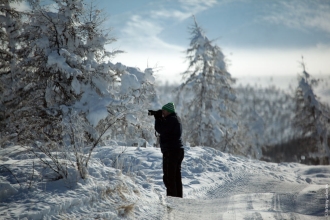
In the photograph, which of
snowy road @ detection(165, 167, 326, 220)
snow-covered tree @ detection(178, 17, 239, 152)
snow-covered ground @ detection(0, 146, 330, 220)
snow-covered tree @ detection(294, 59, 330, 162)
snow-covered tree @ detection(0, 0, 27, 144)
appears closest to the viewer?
snow-covered ground @ detection(0, 146, 330, 220)

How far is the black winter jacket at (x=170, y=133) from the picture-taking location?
5.36 meters

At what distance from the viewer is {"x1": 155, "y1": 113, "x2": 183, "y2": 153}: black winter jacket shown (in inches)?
211

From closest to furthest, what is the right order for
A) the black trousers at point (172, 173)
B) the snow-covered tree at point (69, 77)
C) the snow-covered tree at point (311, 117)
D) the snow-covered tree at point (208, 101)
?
the black trousers at point (172, 173) → the snow-covered tree at point (69, 77) → the snow-covered tree at point (208, 101) → the snow-covered tree at point (311, 117)

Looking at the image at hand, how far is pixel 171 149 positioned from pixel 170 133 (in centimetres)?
32

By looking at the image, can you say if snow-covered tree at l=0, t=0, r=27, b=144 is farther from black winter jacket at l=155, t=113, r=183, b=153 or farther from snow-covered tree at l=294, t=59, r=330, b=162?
snow-covered tree at l=294, t=59, r=330, b=162

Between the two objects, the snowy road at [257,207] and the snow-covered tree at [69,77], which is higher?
the snow-covered tree at [69,77]

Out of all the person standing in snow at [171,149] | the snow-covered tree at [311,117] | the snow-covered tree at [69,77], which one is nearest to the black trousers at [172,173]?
the person standing in snow at [171,149]

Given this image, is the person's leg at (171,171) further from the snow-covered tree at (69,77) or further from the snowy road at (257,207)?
the snow-covered tree at (69,77)

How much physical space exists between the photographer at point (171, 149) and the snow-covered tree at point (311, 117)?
68.8ft

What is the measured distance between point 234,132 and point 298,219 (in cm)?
1617

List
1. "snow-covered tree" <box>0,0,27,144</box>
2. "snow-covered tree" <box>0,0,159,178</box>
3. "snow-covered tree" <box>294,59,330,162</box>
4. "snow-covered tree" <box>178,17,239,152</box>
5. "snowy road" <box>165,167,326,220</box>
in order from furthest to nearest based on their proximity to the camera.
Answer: "snow-covered tree" <box>294,59,330,162</box> → "snow-covered tree" <box>178,17,239,152</box> → "snow-covered tree" <box>0,0,27,144</box> → "snow-covered tree" <box>0,0,159,178</box> → "snowy road" <box>165,167,326,220</box>

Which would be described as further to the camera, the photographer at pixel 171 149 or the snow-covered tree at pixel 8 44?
the snow-covered tree at pixel 8 44

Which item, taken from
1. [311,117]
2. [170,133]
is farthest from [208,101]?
[170,133]

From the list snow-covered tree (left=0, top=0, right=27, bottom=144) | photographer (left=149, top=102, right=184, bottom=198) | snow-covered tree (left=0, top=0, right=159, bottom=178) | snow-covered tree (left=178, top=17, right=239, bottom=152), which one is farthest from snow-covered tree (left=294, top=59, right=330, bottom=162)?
snow-covered tree (left=0, top=0, right=27, bottom=144)
